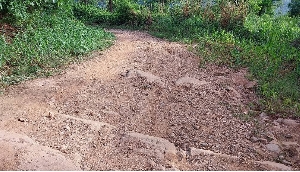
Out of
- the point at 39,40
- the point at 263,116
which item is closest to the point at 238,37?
the point at 263,116

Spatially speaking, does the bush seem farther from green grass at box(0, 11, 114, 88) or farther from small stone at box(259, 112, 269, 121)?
small stone at box(259, 112, 269, 121)

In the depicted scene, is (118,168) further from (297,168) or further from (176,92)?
(176,92)

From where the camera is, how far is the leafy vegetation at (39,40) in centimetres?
637

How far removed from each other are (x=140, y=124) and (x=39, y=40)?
350 centimetres

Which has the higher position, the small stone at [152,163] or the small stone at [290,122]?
the small stone at [152,163]

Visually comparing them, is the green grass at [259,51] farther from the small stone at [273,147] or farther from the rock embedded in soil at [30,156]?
the rock embedded in soil at [30,156]

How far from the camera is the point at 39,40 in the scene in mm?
7316

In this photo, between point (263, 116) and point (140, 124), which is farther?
point (263, 116)

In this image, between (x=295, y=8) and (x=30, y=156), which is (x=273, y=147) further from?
(x=295, y=8)

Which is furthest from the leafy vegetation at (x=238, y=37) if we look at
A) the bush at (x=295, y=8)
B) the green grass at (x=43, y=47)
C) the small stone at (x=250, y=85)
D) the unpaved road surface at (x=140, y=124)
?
the bush at (x=295, y=8)

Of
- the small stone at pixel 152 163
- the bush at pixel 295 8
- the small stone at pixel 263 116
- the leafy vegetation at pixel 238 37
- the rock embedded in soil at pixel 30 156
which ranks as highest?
the rock embedded in soil at pixel 30 156

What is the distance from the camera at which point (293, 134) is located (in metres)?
4.87

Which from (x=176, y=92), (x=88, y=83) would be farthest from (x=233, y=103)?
(x=88, y=83)

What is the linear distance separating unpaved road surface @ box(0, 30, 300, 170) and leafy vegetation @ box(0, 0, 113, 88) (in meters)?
0.40
